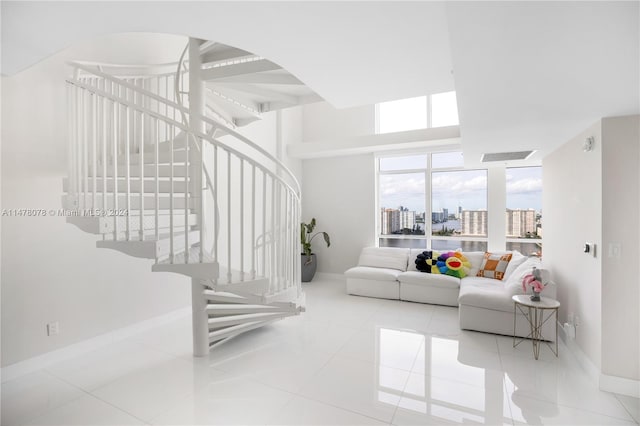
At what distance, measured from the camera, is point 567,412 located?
219 cm

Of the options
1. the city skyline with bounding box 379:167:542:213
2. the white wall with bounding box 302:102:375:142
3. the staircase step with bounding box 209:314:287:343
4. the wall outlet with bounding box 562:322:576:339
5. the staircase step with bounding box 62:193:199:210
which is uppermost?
the white wall with bounding box 302:102:375:142

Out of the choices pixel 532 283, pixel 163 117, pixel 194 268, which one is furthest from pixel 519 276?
pixel 163 117

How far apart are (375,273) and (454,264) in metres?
1.26

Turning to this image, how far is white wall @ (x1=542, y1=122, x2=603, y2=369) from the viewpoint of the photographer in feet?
8.34

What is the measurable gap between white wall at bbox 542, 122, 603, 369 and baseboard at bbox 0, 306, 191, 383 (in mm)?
4485

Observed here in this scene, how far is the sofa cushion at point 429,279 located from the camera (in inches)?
180

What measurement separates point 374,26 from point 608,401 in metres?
3.11

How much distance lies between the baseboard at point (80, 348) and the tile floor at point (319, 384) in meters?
0.08

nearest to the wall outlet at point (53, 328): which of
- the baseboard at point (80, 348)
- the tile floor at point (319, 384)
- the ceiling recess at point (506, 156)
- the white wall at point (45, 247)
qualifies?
the white wall at point (45, 247)

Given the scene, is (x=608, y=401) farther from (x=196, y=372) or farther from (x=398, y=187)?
(x=398, y=187)

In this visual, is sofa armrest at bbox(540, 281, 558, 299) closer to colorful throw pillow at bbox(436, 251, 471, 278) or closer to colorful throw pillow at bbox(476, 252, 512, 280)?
colorful throw pillow at bbox(476, 252, 512, 280)

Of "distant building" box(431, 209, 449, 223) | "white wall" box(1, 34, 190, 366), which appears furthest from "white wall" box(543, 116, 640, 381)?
"white wall" box(1, 34, 190, 366)

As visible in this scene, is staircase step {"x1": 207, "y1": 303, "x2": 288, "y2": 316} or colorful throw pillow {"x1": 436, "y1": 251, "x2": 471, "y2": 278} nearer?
staircase step {"x1": 207, "y1": 303, "x2": 288, "y2": 316}

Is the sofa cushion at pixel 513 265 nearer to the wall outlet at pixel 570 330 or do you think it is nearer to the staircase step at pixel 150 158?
the wall outlet at pixel 570 330
